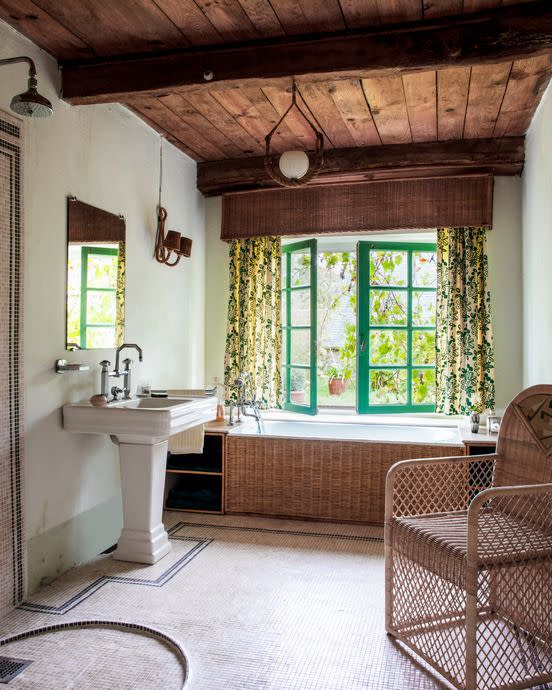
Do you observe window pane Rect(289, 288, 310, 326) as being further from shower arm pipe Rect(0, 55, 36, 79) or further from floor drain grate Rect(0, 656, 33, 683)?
floor drain grate Rect(0, 656, 33, 683)

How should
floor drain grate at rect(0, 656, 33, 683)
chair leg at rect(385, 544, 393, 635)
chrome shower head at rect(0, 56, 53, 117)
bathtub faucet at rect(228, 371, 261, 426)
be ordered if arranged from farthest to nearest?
bathtub faucet at rect(228, 371, 261, 426) → chair leg at rect(385, 544, 393, 635) → chrome shower head at rect(0, 56, 53, 117) → floor drain grate at rect(0, 656, 33, 683)

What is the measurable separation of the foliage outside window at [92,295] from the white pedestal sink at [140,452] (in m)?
0.36

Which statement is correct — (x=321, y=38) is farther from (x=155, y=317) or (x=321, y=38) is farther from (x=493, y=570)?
(x=493, y=570)

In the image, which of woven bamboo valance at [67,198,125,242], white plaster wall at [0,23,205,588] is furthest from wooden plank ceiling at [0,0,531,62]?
woven bamboo valance at [67,198,125,242]

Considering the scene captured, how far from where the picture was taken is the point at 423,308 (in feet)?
15.3

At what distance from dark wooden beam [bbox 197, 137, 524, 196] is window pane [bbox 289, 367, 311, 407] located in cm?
144

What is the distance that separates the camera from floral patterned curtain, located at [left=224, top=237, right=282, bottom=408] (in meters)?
4.61

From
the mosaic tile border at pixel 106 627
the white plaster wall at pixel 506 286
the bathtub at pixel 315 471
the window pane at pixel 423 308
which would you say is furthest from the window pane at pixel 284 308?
the mosaic tile border at pixel 106 627

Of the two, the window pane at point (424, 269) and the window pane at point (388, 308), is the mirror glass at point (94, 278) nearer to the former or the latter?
the window pane at point (388, 308)

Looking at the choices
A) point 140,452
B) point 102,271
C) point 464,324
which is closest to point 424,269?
point 464,324

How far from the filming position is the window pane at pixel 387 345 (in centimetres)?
465

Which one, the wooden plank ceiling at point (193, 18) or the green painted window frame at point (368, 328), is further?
the green painted window frame at point (368, 328)

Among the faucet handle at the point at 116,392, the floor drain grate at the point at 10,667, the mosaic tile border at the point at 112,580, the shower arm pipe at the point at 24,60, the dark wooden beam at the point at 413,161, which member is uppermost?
the dark wooden beam at the point at 413,161

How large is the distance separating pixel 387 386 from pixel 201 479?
61.9 inches
